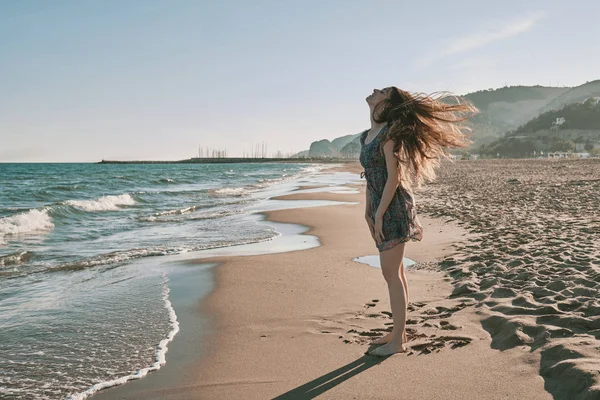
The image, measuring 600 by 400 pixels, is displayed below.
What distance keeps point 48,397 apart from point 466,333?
3.06 metres

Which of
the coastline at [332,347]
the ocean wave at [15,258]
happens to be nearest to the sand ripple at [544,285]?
the coastline at [332,347]

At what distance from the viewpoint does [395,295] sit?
360cm

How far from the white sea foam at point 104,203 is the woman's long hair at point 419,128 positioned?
656 inches

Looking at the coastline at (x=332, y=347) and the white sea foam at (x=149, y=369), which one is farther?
the white sea foam at (x=149, y=369)

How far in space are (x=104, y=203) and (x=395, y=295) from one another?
18515 mm

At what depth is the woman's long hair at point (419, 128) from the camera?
354 cm

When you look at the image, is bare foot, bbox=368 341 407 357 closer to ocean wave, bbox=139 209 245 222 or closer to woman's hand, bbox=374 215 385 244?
woman's hand, bbox=374 215 385 244

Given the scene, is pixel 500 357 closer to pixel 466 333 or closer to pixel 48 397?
pixel 466 333

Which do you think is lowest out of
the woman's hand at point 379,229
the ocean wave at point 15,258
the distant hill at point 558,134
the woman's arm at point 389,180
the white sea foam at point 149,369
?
the ocean wave at point 15,258

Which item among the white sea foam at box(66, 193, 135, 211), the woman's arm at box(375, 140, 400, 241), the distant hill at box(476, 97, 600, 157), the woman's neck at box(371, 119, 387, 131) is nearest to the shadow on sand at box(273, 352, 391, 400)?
the woman's arm at box(375, 140, 400, 241)

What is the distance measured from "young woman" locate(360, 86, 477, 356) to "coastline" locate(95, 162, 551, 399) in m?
0.38

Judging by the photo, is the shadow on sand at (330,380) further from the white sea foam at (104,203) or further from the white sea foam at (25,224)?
the white sea foam at (104,203)

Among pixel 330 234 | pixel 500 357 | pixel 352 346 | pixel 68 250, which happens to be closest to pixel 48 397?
pixel 352 346

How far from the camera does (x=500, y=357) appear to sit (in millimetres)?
3266
